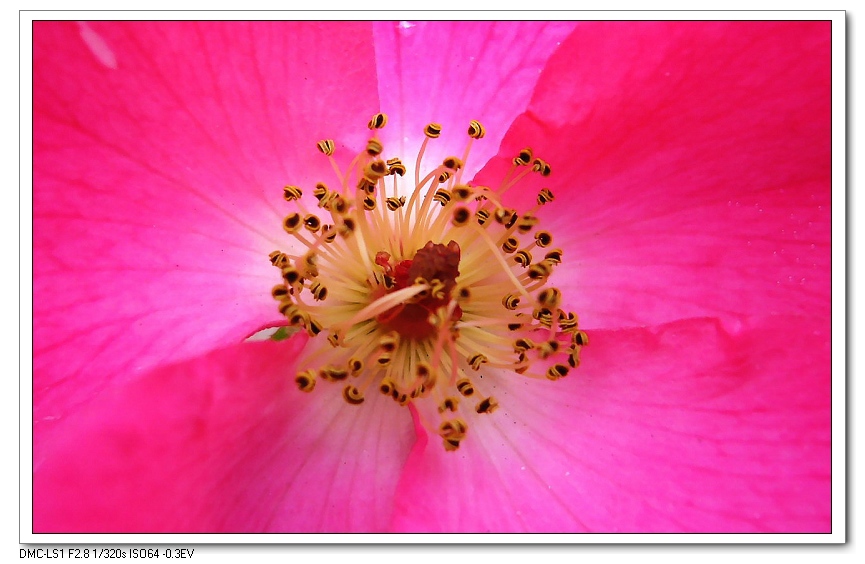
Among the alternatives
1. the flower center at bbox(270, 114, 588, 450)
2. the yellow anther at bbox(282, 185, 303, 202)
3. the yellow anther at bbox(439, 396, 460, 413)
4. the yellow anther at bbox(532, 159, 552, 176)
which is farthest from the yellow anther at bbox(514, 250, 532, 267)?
the yellow anther at bbox(282, 185, 303, 202)

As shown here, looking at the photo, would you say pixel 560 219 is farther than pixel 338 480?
Yes

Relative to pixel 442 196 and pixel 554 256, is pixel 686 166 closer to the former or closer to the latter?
pixel 554 256

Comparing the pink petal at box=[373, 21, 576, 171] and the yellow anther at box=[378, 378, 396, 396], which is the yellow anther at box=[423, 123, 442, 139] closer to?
the pink petal at box=[373, 21, 576, 171]

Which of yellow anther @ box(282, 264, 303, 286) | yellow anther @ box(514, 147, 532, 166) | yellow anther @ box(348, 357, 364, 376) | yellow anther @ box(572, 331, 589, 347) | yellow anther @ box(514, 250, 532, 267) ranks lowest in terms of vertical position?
yellow anther @ box(348, 357, 364, 376)

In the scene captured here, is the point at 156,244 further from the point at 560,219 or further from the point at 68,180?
the point at 560,219

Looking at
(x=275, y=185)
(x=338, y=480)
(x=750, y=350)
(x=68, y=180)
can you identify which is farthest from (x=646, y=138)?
(x=68, y=180)

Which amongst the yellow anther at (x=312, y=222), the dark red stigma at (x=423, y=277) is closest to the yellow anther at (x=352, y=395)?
the dark red stigma at (x=423, y=277)
